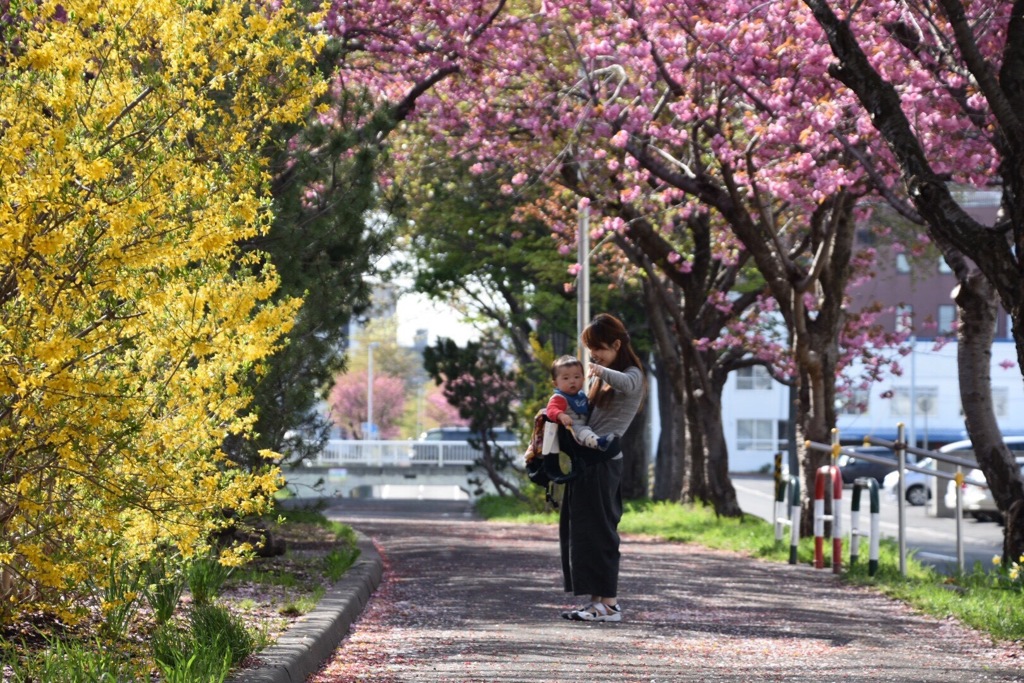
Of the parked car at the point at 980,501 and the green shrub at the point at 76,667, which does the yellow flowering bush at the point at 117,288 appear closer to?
the green shrub at the point at 76,667

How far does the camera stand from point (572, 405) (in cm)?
894

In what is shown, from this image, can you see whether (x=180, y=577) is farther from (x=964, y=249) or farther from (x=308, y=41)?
(x=964, y=249)

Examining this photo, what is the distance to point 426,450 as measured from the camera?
51.4 metres

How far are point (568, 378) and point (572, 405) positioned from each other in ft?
0.53

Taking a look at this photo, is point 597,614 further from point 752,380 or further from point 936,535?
point 752,380

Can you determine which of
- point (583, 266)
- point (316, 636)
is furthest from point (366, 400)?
point (316, 636)

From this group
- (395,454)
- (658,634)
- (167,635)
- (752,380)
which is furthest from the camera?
(752,380)

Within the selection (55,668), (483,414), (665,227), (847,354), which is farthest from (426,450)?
(55,668)

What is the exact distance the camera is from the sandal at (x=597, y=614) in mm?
9094

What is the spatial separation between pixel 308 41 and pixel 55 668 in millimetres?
3216

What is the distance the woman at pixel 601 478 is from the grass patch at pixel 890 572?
2294 millimetres

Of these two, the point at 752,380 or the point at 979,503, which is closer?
the point at 979,503

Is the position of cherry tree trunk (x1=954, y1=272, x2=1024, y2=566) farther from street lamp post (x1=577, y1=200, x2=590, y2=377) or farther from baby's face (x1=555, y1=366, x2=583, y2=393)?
street lamp post (x1=577, y1=200, x2=590, y2=377)

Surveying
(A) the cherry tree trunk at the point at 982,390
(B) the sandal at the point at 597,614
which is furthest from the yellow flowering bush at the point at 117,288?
(A) the cherry tree trunk at the point at 982,390
